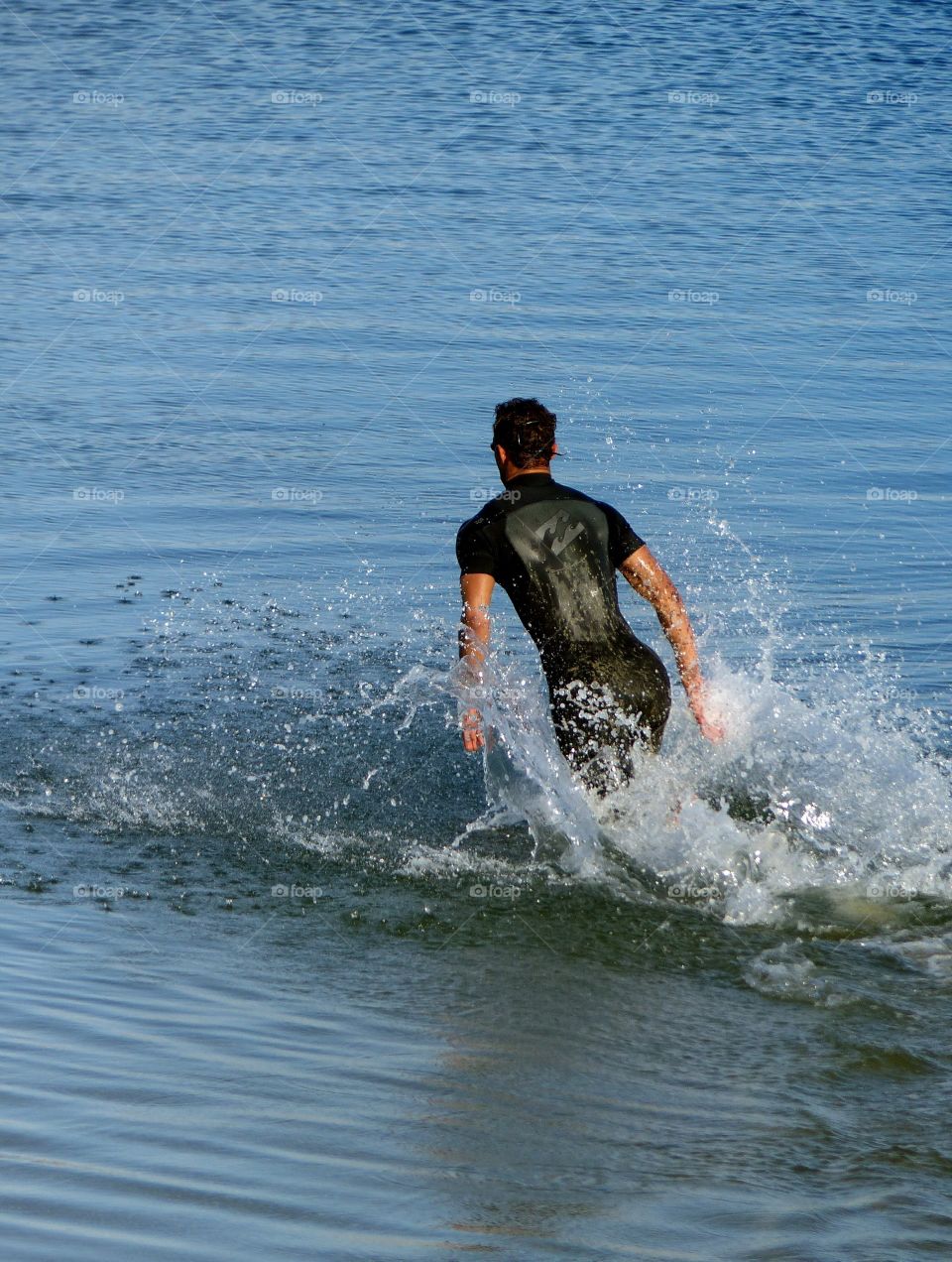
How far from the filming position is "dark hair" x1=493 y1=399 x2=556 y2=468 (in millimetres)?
6211

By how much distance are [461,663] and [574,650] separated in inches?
17.0

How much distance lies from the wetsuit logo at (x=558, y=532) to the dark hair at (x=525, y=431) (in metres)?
0.22

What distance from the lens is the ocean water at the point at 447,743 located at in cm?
407

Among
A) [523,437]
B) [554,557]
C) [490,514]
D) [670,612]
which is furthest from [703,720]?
[523,437]

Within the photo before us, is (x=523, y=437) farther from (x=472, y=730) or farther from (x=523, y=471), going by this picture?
(x=472, y=730)

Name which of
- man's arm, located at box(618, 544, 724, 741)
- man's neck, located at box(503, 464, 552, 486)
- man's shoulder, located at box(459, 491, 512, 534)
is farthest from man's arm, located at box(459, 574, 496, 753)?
man's arm, located at box(618, 544, 724, 741)

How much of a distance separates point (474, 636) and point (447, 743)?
2.01m

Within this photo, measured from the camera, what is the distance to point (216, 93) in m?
28.0

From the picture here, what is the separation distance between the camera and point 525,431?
623 centimetres

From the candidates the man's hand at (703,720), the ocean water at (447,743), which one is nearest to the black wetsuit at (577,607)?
the man's hand at (703,720)

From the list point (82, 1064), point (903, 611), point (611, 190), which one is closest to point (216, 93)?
point (611, 190)

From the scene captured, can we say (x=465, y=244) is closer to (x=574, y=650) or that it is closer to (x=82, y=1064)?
(x=574, y=650)

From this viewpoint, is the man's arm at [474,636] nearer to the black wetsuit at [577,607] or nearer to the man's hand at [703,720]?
the black wetsuit at [577,607]

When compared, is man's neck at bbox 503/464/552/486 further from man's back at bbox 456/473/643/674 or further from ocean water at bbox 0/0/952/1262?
ocean water at bbox 0/0/952/1262
